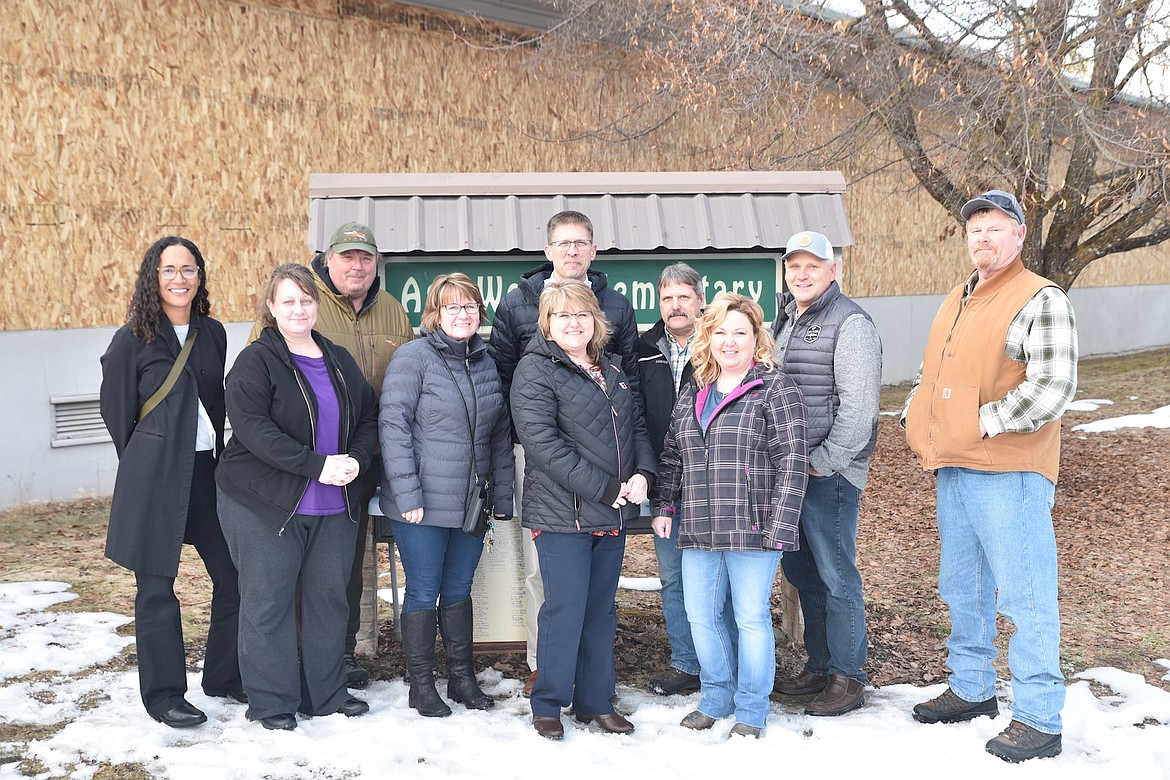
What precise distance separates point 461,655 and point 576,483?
102 cm

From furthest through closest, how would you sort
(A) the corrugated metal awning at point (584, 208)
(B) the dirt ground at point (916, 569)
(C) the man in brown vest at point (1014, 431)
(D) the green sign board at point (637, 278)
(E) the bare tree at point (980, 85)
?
(E) the bare tree at point (980, 85) → (B) the dirt ground at point (916, 569) → (D) the green sign board at point (637, 278) → (A) the corrugated metal awning at point (584, 208) → (C) the man in brown vest at point (1014, 431)

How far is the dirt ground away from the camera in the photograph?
15.3 ft

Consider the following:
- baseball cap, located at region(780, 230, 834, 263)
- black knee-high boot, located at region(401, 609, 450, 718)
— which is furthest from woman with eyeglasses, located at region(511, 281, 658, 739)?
baseball cap, located at region(780, 230, 834, 263)

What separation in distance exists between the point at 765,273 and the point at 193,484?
2.77 metres

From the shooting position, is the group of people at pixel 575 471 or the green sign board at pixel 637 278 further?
the green sign board at pixel 637 278

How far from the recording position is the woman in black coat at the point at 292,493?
3.62 m

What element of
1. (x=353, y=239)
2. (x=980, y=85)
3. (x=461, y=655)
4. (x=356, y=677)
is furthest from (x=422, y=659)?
(x=980, y=85)

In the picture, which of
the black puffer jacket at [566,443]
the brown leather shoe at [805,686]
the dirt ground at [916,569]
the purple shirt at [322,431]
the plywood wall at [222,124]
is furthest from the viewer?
the plywood wall at [222,124]

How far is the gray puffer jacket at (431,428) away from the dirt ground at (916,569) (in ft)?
3.79

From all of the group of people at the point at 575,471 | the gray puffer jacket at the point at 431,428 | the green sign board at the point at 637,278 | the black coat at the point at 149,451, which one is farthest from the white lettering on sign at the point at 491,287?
the black coat at the point at 149,451

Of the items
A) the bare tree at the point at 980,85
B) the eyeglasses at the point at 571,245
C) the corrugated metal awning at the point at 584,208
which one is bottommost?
the eyeglasses at the point at 571,245

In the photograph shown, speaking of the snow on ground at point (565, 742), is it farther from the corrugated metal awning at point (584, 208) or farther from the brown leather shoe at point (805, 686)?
the corrugated metal awning at point (584, 208)

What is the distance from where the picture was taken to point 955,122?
23.6ft

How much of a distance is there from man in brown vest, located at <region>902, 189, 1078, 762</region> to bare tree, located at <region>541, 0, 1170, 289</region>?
2.86 meters
